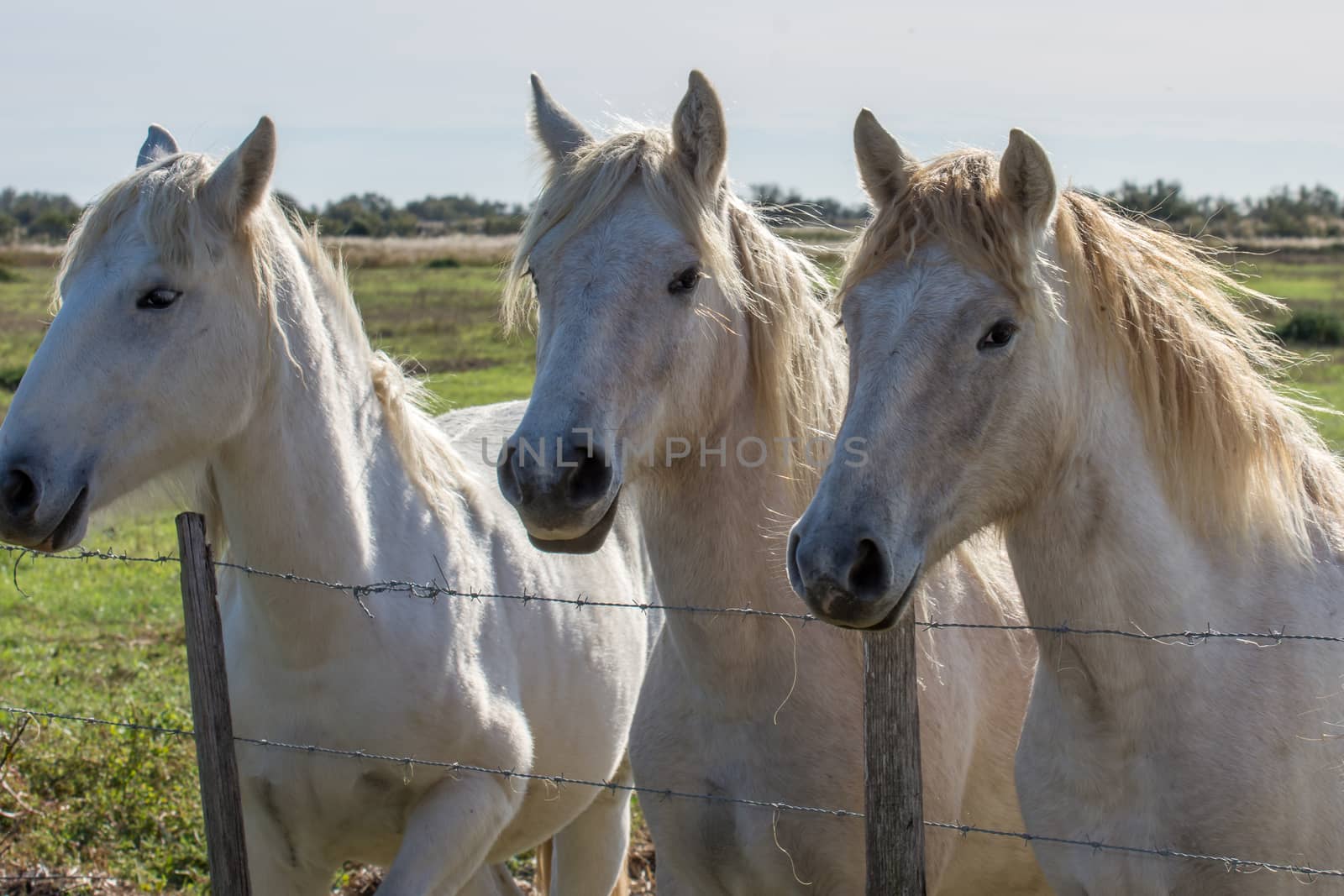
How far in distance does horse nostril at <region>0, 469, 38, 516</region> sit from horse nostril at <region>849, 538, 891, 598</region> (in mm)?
1931

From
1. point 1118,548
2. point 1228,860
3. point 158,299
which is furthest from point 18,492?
point 1228,860

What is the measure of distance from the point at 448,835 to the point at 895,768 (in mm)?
1434

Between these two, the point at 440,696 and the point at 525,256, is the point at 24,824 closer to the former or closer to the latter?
the point at 440,696

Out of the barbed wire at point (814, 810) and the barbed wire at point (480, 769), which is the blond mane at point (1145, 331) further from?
the barbed wire at point (480, 769)

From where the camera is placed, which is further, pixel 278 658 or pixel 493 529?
pixel 493 529

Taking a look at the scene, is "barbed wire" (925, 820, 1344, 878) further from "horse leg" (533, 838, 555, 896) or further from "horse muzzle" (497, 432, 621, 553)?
"horse leg" (533, 838, 555, 896)

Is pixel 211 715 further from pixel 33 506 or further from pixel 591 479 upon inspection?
pixel 591 479

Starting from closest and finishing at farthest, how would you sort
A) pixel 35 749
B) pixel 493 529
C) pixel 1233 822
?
pixel 1233 822 → pixel 493 529 → pixel 35 749

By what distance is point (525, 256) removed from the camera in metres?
3.20

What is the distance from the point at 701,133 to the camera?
3033 millimetres

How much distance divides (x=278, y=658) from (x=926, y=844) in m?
1.77

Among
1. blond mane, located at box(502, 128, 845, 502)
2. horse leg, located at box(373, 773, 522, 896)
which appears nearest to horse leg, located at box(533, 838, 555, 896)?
horse leg, located at box(373, 773, 522, 896)

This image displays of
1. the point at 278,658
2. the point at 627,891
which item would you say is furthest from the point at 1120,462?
the point at 627,891

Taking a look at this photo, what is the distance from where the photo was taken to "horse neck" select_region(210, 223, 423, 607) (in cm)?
324
